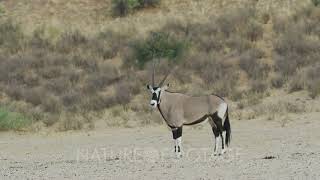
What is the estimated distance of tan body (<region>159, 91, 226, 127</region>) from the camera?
13820 millimetres

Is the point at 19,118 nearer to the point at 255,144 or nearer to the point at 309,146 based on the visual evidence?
the point at 255,144

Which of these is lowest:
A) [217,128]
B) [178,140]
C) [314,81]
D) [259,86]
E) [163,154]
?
[259,86]

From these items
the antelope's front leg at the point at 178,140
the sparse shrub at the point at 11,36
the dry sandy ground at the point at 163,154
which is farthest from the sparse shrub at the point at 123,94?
the antelope's front leg at the point at 178,140

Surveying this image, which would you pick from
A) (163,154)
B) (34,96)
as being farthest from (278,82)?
(163,154)

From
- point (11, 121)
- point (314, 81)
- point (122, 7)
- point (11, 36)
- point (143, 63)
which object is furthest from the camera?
point (122, 7)

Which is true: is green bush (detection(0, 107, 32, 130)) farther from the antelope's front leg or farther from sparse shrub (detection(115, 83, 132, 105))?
the antelope's front leg

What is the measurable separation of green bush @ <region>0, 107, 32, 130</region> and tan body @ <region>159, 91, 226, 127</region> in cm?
924

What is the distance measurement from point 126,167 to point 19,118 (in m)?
10.7

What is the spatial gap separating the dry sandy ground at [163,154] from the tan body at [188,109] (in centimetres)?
78

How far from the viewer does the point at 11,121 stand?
22.0 metres

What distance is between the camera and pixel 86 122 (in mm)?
22703

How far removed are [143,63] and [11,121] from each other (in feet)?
27.8

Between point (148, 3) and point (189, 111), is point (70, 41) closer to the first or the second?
point (148, 3)

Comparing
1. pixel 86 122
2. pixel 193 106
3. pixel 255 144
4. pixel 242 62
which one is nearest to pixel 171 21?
pixel 242 62
